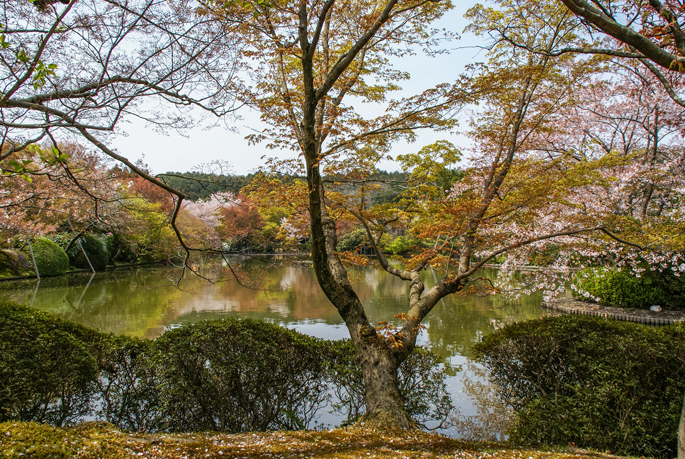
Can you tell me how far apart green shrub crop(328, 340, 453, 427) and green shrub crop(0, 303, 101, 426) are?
2.00 metres

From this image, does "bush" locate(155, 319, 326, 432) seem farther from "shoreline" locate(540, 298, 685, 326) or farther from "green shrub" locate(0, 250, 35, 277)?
"green shrub" locate(0, 250, 35, 277)

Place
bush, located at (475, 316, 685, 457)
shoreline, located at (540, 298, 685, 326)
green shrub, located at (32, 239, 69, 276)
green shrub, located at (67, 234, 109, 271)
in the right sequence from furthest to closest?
green shrub, located at (67, 234, 109, 271) → green shrub, located at (32, 239, 69, 276) → shoreline, located at (540, 298, 685, 326) → bush, located at (475, 316, 685, 457)

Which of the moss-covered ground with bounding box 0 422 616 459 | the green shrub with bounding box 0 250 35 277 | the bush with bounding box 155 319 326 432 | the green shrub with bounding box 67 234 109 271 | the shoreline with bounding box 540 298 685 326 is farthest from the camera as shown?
the green shrub with bounding box 67 234 109 271

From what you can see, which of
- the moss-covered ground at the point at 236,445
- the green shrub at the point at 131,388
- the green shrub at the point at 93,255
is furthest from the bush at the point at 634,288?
the green shrub at the point at 93,255

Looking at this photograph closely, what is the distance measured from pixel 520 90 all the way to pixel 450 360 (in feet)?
12.7

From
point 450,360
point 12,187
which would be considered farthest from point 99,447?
point 12,187

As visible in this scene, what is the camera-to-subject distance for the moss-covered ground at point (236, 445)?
1427 millimetres

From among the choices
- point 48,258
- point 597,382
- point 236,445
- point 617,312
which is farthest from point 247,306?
point 48,258

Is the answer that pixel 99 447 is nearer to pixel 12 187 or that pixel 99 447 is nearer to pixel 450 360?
pixel 450 360

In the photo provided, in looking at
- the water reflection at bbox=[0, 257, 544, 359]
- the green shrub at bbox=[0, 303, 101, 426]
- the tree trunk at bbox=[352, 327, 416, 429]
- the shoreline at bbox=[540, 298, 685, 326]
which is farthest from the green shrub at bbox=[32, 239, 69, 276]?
the shoreline at bbox=[540, 298, 685, 326]

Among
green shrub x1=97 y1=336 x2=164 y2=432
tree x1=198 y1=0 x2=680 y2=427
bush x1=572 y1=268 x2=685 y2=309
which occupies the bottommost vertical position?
green shrub x1=97 y1=336 x2=164 y2=432

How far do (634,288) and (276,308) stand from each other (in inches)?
344

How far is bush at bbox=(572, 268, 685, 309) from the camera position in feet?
27.7

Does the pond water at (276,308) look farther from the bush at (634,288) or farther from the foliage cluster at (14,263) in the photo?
the bush at (634,288)
